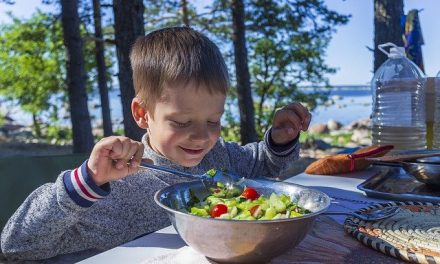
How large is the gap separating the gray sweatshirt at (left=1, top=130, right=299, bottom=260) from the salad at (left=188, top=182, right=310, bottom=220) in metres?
0.34

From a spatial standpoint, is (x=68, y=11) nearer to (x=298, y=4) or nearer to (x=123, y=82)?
(x=123, y=82)

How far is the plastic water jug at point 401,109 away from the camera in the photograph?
232cm

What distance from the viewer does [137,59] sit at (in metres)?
1.64

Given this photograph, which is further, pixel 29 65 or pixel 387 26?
pixel 29 65

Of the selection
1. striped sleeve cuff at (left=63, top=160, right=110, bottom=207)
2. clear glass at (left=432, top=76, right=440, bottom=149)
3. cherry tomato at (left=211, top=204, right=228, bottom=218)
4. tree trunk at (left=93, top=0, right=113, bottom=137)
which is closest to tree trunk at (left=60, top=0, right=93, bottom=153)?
tree trunk at (left=93, top=0, right=113, bottom=137)

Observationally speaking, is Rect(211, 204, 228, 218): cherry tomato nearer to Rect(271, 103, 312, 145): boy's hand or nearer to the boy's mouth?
the boy's mouth

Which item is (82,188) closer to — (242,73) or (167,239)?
(167,239)

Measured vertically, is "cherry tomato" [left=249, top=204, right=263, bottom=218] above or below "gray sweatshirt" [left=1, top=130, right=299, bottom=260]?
above

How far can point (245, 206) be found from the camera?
92 cm

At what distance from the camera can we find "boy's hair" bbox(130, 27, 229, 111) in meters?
1.45

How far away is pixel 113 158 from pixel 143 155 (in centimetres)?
34

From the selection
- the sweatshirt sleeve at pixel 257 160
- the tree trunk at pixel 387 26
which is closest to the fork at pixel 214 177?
the sweatshirt sleeve at pixel 257 160

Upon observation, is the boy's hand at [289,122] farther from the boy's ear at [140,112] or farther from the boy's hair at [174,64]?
the boy's ear at [140,112]

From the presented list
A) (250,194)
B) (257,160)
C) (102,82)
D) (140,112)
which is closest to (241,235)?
(250,194)
